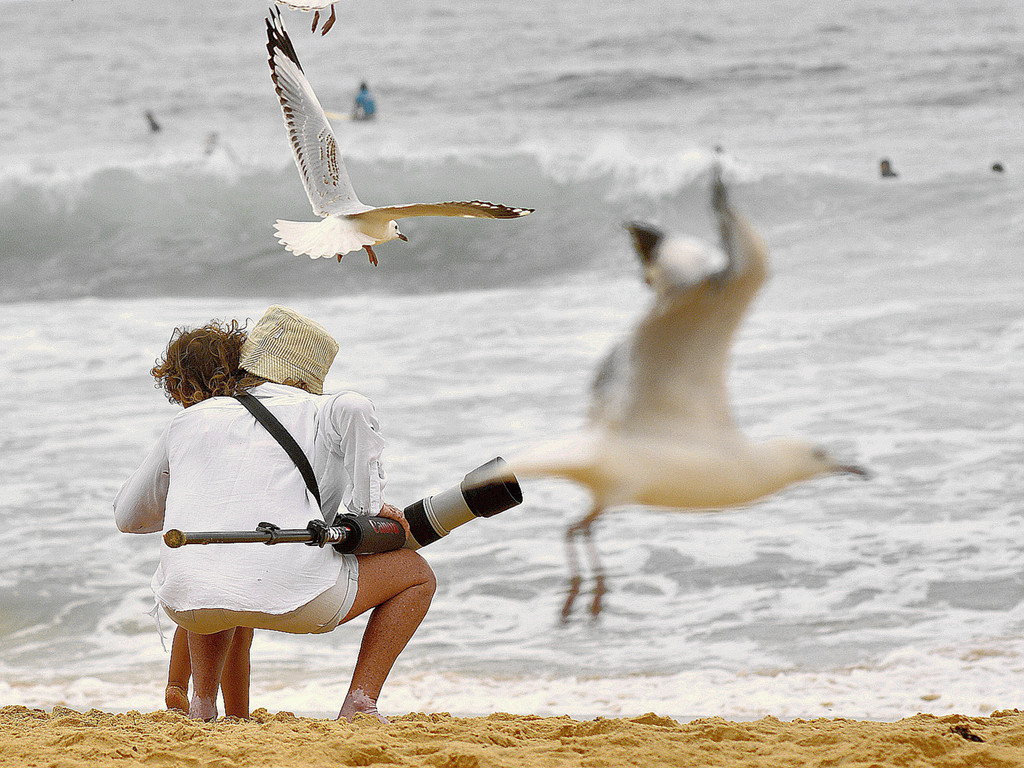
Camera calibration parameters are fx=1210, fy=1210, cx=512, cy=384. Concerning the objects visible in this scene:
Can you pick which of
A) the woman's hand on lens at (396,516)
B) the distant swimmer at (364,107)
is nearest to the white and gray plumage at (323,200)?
Result: the woman's hand on lens at (396,516)

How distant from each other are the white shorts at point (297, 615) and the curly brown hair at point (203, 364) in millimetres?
470

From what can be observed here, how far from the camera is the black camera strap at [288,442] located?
8.32 ft

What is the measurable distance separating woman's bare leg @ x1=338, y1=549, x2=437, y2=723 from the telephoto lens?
69 mm

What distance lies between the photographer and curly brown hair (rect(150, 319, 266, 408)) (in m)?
2.69

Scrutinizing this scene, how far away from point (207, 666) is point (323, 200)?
1218 mm

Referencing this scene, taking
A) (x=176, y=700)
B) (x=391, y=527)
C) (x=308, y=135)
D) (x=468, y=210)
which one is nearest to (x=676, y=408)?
(x=468, y=210)

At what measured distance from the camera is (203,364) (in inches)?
106

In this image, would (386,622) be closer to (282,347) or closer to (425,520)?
(425,520)

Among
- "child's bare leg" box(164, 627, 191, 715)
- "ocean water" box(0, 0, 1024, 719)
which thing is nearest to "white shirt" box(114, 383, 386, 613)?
"child's bare leg" box(164, 627, 191, 715)

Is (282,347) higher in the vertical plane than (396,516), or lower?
higher

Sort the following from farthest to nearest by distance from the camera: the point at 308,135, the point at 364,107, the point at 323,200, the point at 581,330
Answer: the point at 364,107 < the point at 581,330 < the point at 308,135 < the point at 323,200

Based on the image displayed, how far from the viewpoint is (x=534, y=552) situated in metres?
5.27

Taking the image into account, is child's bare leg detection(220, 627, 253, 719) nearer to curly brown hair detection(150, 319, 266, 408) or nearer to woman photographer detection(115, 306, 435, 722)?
woman photographer detection(115, 306, 435, 722)

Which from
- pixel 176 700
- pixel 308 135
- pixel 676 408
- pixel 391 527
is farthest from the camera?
pixel 176 700
